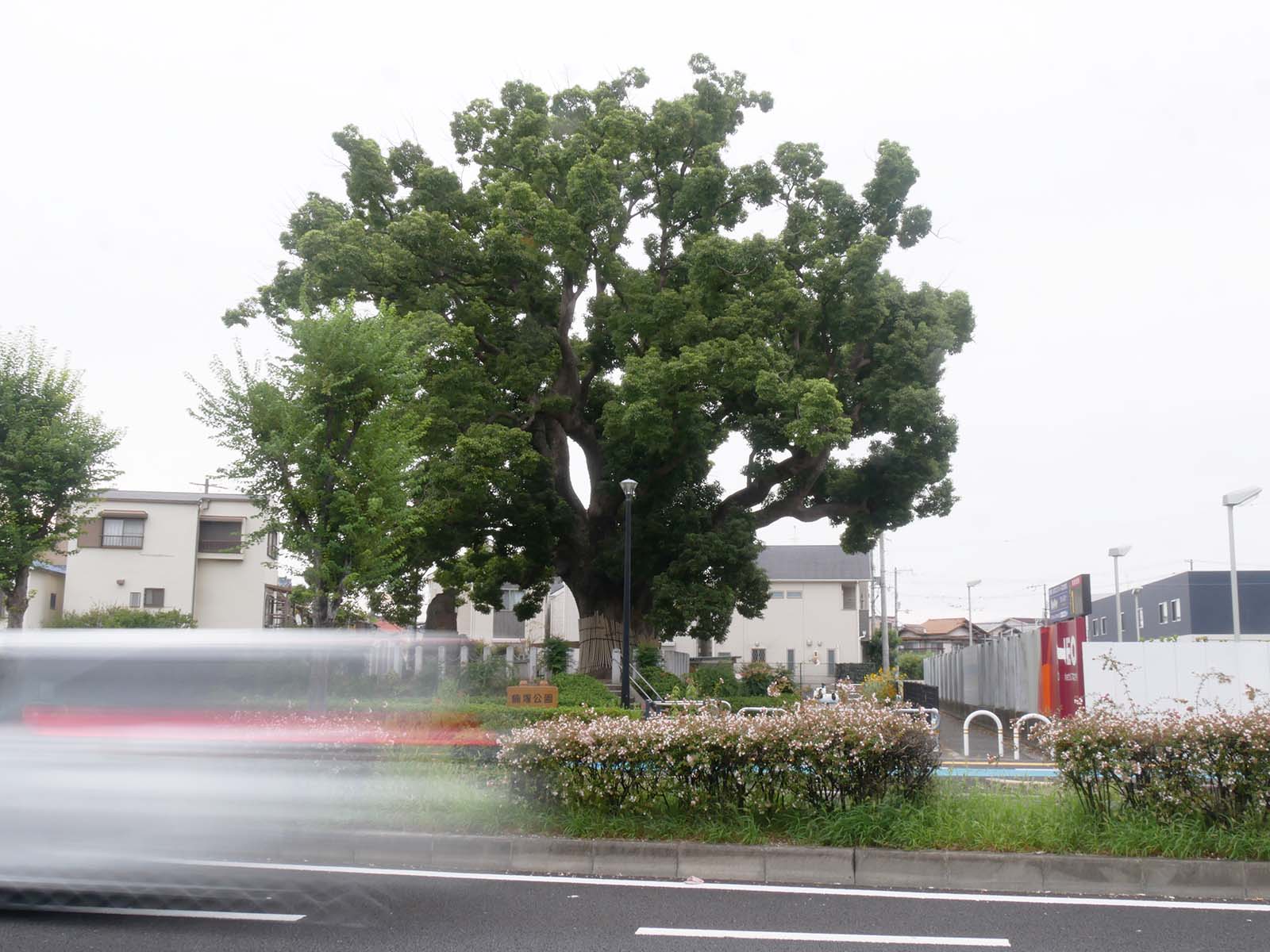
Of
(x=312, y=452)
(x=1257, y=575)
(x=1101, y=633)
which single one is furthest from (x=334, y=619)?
(x=1101, y=633)

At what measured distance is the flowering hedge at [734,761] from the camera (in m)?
7.80

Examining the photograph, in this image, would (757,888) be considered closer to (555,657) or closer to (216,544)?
(555,657)

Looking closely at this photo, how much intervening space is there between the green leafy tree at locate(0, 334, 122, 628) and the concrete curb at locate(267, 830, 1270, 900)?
58.7ft

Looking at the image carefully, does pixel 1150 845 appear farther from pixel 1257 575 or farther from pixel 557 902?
pixel 1257 575

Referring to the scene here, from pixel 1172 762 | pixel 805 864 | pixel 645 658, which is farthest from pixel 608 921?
pixel 645 658

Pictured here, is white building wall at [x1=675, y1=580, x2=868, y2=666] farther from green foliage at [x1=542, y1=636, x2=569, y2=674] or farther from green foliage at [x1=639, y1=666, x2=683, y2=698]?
green foliage at [x1=639, y1=666, x2=683, y2=698]

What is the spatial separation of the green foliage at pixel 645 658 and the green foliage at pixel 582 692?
2.80 metres

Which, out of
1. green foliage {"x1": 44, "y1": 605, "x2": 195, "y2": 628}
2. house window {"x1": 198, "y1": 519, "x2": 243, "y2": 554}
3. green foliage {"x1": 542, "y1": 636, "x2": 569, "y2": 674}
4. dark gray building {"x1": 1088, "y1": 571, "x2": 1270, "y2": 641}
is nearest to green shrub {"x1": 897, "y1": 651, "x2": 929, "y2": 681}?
dark gray building {"x1": 1088, "y1": 571, "x2": 1270, "y2": 641}

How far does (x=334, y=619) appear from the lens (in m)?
17.9

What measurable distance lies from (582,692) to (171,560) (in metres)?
27.0

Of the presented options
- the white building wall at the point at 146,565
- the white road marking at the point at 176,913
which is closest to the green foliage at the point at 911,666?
the white building wall at the point at 146,565

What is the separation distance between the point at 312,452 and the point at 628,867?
10733mm

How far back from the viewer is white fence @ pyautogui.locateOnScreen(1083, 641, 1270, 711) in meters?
18.4

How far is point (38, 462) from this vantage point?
2203 cm
